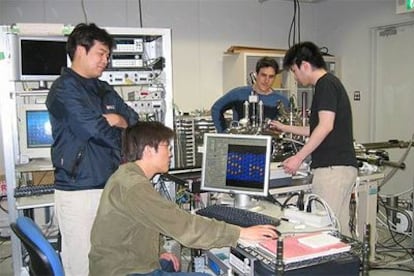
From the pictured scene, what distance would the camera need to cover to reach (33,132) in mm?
3146

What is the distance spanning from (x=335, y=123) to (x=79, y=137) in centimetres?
135

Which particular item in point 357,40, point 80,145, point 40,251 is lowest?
point 40,251

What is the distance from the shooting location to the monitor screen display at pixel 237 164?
2.03m

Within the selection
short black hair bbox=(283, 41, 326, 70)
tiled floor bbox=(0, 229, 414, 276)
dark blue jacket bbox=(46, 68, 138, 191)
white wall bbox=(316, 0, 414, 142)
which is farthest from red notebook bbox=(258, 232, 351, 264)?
white wall bbox=(316, 0, 414, 142)

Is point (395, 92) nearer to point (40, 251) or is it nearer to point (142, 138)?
point (142, 138)

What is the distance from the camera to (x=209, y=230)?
151 centimetres

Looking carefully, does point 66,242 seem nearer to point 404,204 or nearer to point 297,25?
point 404,204

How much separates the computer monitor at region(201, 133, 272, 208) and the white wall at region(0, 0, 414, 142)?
2.85 metres

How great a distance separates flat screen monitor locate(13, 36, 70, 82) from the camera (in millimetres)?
2990

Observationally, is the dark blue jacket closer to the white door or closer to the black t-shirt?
the black t-shirt

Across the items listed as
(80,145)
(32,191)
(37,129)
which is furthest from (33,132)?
(80,145)

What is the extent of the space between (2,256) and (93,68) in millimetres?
2435

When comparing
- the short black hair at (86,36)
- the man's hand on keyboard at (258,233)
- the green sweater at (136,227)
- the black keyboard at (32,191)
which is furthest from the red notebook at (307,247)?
the black keyboard at (32,191)

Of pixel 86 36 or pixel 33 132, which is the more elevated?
pixel 86 36
